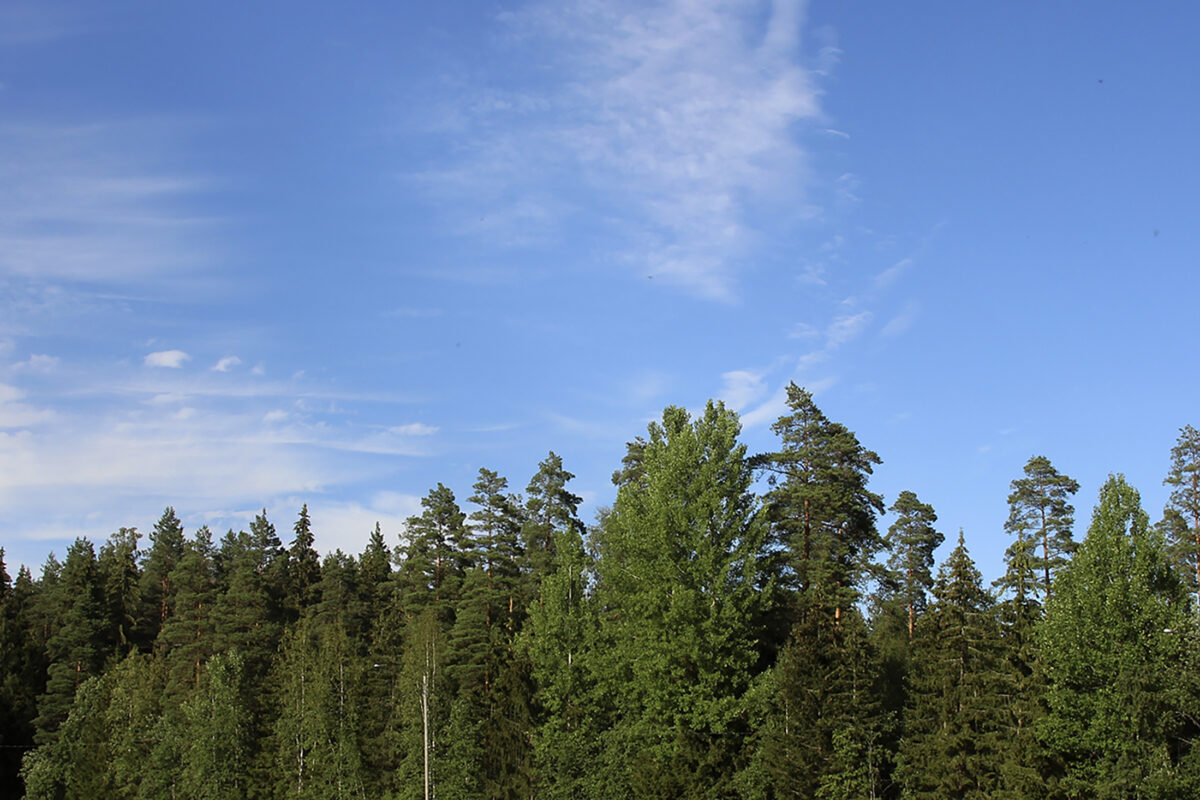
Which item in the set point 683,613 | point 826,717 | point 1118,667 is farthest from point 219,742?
point 1118,667

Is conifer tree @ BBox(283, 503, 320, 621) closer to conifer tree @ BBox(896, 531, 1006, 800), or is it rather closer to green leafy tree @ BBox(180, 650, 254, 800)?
green leafy tree @ BBox(180, 650, 254, 800)

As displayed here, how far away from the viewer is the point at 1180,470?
49.8 meters

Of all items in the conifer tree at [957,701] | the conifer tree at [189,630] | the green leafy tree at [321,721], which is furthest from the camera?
the conifer tree at [189,630]

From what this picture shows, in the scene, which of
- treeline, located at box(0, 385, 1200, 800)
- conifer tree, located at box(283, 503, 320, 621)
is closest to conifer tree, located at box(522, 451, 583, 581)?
A: treeline, located at box(0, 385, 1200, 800)

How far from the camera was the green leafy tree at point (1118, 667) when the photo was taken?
35.9 metres

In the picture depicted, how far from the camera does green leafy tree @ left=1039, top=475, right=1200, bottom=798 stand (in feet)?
118

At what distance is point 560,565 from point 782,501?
13879 mm

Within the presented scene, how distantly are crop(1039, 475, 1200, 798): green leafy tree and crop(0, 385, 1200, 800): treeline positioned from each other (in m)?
0.10

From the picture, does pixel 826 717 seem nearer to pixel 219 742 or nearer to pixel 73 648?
pixel 219 742

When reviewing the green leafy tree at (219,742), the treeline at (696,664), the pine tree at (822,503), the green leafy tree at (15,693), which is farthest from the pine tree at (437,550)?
the green leafy tree at (15,693)

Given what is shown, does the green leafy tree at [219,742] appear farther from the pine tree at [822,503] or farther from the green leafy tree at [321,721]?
the pine tree at [822,503]

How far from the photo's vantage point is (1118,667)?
37.3 meters

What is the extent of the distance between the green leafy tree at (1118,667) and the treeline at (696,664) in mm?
97

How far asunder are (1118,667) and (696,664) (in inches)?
708
